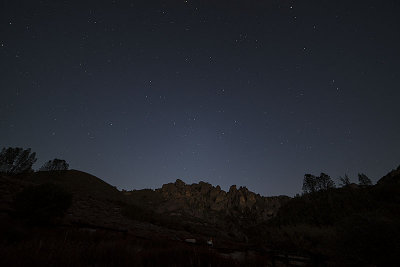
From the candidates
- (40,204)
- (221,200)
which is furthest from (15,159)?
(221,200)

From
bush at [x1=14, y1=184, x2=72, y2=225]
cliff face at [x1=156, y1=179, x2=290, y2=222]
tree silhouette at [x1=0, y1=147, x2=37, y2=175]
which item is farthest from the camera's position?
cliff face at [x1=156, y1=179, x2=290, y2=222]

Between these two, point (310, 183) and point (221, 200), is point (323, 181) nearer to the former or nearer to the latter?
point (310, 183)

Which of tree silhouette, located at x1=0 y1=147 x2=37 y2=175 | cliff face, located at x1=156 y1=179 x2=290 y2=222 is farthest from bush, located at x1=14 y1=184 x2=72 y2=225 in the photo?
cliff face, located at x1=156 y1=179 x2=290 y2=222

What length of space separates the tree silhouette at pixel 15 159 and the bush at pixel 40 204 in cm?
5718

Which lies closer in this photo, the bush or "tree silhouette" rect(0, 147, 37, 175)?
the bush

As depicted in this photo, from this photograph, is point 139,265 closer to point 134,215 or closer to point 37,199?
point 37,199

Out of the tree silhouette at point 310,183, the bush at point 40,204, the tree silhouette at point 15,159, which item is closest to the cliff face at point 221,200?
the tree silhouette at point 310,183

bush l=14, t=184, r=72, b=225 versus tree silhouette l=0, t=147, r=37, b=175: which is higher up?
tree silhouette l=0, t=147, r=37, b=175

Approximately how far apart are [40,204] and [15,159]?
61414 mm

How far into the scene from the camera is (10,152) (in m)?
51.2

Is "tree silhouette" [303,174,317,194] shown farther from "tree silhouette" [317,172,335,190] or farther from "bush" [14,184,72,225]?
"bush" [14,184,72,225]

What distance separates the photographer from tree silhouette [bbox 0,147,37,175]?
161ft

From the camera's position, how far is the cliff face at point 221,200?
93.2 metres

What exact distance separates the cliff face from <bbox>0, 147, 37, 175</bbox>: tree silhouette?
5572cm
